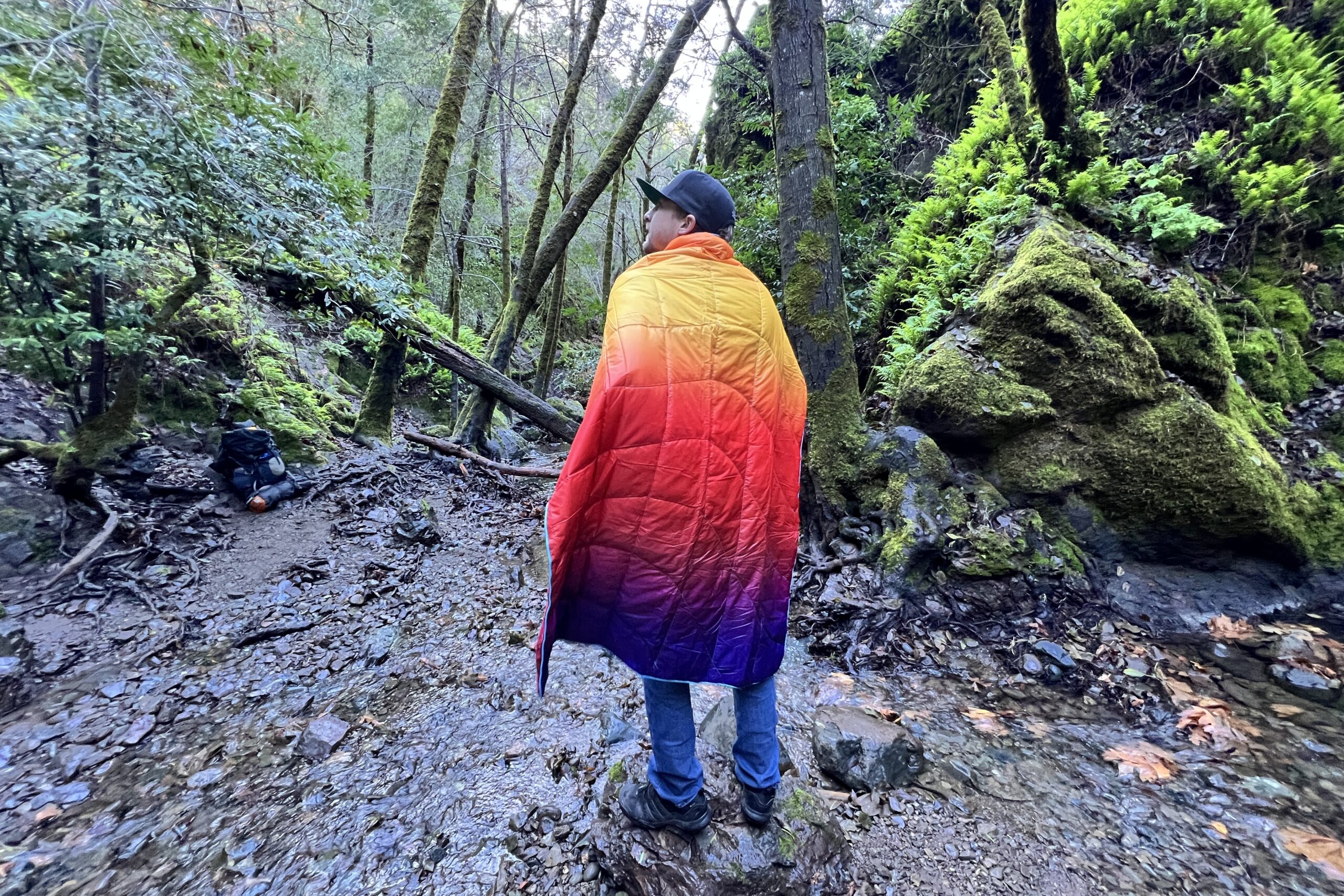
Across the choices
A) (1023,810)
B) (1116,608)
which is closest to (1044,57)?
(1116,608)

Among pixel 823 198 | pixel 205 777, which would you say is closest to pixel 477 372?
pixel 823 198

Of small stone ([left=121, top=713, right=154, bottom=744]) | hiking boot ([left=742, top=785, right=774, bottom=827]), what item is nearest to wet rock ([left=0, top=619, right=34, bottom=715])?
small stone ([left=121, top=713, right=154, bottom=744])

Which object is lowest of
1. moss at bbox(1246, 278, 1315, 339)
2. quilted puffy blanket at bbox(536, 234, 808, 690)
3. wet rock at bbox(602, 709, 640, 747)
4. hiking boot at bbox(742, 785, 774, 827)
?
wet rock at bbox(602, 709, 640, 747)

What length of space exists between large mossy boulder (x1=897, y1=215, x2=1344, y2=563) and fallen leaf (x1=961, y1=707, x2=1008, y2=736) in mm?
2081

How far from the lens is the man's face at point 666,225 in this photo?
7.00ft

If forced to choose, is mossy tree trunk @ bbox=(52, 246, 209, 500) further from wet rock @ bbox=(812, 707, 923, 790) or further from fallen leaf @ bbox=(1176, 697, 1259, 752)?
fallen leaf @ bbox=(1176, 697, 1259, 752)

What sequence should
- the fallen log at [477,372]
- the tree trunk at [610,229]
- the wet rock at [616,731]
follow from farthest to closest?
the tree trunk at [610,229], the fallen log at [477,372], the wet rock at [616,731]

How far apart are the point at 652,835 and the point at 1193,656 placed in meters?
3.95

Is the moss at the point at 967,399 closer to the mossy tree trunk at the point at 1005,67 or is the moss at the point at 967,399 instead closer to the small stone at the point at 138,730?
the mossy tree trunk at the point at 1005,67

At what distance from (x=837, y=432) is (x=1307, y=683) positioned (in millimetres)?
3484

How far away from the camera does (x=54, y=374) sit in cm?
405

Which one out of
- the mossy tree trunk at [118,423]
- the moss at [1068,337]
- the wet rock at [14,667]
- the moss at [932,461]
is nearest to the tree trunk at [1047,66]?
the moss at [1068,337]

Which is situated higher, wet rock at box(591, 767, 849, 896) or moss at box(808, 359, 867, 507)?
moss at box(808, 359, 867, 507)

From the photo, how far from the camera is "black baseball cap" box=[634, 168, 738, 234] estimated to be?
2127mm
